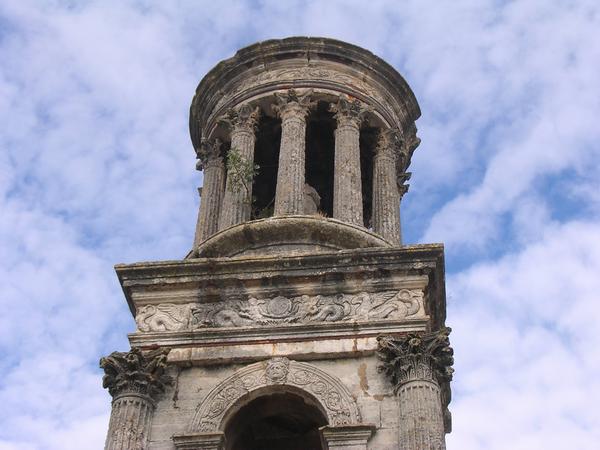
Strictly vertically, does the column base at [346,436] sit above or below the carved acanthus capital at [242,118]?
below

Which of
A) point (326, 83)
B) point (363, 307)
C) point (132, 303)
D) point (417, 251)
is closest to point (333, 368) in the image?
point (363, 307)

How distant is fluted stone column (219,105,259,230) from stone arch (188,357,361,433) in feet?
12.2

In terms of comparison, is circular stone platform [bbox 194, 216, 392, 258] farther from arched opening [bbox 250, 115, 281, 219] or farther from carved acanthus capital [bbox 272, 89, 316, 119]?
arched opening [bbox 250, 115, 281, 219]

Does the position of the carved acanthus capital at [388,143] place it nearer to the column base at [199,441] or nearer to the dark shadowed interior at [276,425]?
the dark shadowed interior at [276,425]

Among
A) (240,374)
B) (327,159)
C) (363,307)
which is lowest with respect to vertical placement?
(240,374)

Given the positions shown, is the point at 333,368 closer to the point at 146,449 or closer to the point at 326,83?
the point at 146,449

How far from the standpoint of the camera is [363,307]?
1565cm

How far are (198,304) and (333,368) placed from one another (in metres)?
2.34

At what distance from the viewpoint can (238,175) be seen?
18.6 metres

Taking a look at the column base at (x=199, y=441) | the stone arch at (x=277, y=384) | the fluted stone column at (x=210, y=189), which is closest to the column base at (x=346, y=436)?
the stone arch at (x=277, y=384)

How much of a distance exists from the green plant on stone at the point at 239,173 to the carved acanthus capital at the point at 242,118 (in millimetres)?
1182

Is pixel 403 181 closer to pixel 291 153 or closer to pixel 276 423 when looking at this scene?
pixel 291 153

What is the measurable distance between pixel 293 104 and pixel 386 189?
2.35 meters

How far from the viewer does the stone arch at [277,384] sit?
47.6 ft
